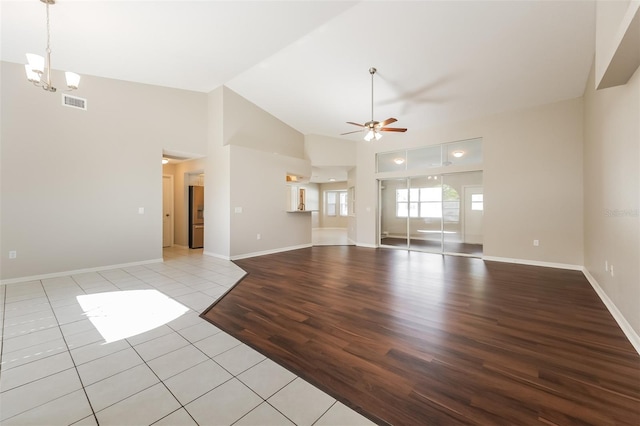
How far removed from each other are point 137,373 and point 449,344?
2.48 meters

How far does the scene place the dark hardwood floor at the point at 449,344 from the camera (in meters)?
1.55

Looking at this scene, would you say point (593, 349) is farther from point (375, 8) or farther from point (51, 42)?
point (51, 42)

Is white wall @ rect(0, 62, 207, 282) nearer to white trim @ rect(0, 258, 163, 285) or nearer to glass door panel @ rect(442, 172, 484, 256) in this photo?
white trim @ rect(0, 258, 163, 285)

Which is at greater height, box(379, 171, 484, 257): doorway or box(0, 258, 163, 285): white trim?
box(379, 171, 484, 257): doorway

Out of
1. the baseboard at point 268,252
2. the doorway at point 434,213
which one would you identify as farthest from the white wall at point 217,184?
the doorway at point 434,213

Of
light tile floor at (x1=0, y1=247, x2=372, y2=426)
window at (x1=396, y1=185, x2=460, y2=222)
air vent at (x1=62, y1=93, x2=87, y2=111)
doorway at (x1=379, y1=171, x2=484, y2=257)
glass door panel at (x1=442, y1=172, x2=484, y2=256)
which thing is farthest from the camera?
window at (x1=396, y1=185, x2=460, y2=222)

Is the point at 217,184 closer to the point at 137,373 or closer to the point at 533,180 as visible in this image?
the point at 137,373

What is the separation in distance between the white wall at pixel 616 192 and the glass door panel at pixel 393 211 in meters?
3.95

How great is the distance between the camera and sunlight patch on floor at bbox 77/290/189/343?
2.54 m

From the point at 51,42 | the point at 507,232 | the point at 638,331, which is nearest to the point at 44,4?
the point at 51,42

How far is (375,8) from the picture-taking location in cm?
352

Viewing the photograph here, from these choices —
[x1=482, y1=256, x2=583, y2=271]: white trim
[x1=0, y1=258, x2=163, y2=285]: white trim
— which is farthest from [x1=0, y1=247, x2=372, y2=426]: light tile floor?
[x1=482, y1=256, x2=583, y2=271]: white trim

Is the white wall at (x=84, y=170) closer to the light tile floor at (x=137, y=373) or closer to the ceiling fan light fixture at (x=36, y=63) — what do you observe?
the light tile floor at (x=137, y=373)

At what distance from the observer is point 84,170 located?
184 inches
